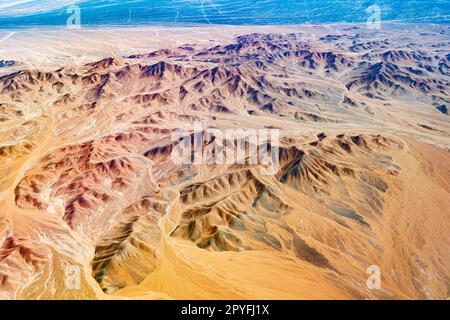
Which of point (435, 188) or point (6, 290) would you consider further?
point (435, 188)

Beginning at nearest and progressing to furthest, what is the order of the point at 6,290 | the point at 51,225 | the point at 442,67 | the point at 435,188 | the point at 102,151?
the point at 6,290 → the point at 51,225 → the point at 435,188 → the point at 102,151 → the point at 442,67

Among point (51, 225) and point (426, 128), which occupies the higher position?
point (426, 128)

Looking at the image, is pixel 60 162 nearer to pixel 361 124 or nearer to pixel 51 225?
pixel 51 225

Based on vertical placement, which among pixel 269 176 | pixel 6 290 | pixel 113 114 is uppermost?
pixel 113 114

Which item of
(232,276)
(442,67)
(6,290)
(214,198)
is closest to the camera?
(6,290)

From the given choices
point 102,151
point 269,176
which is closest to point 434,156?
point 269,176

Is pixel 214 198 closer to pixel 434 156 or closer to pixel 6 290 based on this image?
pixel 6 290
